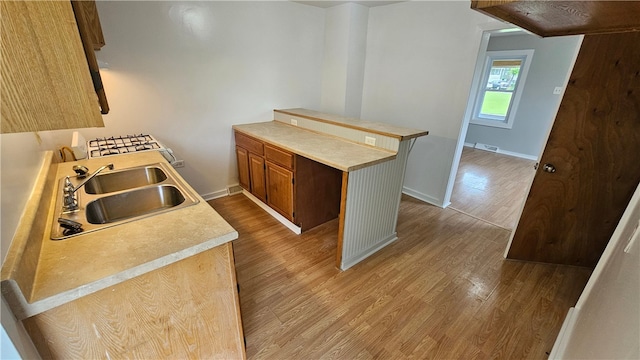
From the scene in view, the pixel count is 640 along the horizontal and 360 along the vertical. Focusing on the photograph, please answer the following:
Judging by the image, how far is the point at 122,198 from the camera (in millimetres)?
1422

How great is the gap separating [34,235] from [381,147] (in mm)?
2044

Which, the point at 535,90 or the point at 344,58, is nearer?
the point at 344,58

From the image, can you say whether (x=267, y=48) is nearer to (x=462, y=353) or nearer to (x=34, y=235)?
(x=34, y=235)

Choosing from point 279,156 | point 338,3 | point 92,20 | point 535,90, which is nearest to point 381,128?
point 279,156

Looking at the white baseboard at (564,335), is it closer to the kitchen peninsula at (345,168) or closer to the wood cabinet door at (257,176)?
the kitchen peninsula at (345,168)

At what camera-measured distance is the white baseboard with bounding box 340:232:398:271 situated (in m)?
2.15

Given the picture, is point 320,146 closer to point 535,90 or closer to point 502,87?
point 535,90

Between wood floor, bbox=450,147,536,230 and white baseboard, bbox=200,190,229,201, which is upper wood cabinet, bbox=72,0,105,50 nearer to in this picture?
white baseboard, bbox=200,190,229,201

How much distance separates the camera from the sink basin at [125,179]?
5.32ft

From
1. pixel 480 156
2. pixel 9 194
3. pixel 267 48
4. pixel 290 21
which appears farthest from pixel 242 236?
pixel 480 156

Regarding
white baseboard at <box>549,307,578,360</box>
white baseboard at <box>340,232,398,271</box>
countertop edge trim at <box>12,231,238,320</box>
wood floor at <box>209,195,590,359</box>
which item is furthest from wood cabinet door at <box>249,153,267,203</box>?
white baseboard at <box>549,307,578,360</box>

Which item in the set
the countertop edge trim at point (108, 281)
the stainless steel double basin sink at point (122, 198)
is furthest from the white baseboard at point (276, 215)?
the countertop edge trim at point (108, 281)

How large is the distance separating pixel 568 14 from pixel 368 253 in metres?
1.93

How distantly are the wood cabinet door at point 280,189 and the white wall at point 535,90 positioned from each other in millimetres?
4554
